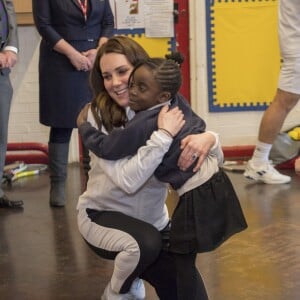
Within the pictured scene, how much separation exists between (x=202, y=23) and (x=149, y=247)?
294 centimetres

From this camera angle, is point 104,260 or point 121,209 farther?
point 104,260

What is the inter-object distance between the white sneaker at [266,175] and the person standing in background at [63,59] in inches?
41.7

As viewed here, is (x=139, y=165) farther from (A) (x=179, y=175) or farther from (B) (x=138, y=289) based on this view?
(B) (x=138, y=289)

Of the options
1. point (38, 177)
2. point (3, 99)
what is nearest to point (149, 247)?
point (3, 99)

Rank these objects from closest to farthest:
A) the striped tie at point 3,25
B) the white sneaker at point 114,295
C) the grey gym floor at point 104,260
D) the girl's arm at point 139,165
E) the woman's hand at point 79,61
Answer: the girl's arm at point 139,165, the white sneaker at point 114,295, the grey gym floor at point 104,260, the striped tie at point 3,25, the woman's hand at point 79,61

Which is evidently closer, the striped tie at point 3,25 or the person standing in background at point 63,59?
the striped tie at point 3,25

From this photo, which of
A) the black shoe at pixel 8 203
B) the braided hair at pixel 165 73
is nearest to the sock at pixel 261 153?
the black shoe at pixel 8 203

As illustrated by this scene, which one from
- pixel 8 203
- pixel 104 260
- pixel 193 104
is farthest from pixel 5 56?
pixel 193 104

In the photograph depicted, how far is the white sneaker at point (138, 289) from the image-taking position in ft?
7.12

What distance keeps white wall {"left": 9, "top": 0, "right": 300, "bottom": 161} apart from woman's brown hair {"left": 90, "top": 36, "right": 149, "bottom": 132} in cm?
256

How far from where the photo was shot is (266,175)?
3.80m

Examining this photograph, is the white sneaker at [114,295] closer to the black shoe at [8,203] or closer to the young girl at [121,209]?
the young girl at [121,209]

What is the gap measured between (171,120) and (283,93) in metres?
1.92

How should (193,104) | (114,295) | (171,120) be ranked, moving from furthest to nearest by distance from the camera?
(193,104)
(114,295)
(171,120)
